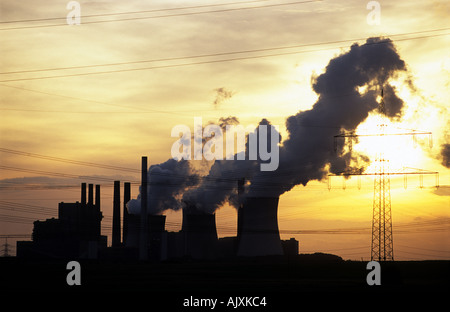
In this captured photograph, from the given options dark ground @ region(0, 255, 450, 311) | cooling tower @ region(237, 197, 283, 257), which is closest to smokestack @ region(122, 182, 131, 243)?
dark ground @ region(0, 255, 450, 311)

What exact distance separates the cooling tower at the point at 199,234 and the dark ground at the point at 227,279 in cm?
372

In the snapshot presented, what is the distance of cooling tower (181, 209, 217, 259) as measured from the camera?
98375 mm

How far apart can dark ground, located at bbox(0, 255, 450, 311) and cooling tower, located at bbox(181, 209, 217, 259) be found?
12.2ft

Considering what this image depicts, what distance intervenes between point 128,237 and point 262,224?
27.1 meters

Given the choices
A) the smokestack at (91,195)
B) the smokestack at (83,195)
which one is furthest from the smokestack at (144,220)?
the smokestack at (83,195)

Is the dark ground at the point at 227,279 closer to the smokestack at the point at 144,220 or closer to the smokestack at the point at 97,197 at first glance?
the smokestack at the point at 144,220

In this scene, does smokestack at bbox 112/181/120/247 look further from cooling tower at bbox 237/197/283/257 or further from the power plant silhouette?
cooling tower at bbox 237/197/283/257

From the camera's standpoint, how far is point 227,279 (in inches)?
2564

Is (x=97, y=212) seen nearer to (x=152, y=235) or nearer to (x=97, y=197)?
(x=97, y=197)

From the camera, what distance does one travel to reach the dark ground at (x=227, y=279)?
43344 millimetres

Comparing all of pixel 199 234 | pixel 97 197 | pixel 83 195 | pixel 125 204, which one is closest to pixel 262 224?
pixel 199 234

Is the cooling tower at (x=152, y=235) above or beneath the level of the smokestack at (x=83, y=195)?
beneath
